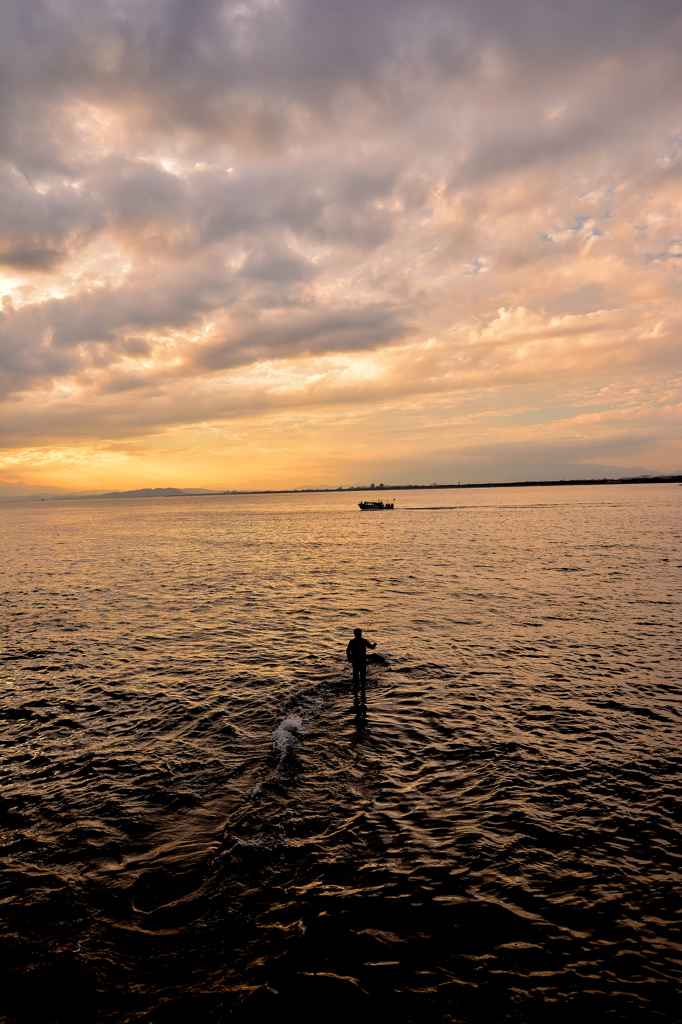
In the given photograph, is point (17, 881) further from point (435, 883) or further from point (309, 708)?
point (309, 708)

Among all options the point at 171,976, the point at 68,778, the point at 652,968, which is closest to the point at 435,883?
the point at 652,968

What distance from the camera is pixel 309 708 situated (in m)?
20.4

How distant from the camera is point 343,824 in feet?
42.1

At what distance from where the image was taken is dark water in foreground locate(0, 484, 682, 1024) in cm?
862

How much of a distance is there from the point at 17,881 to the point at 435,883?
939cm

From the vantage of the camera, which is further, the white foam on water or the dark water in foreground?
the white foam on water

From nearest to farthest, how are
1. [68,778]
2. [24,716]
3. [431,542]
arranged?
[68,778], [24,716], [431,542]

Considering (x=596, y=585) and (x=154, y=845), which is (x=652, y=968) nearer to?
(x=154, y=845)

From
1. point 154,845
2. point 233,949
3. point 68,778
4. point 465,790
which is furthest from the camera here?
point 68,778

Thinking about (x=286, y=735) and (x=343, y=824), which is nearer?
(x=343, y=824)

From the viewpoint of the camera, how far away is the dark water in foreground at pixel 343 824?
8625 mm

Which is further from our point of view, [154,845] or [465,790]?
[465,790]

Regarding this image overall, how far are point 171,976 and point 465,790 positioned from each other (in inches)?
339

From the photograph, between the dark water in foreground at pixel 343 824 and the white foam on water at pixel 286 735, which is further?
the white foam on water at pixel 286 735
